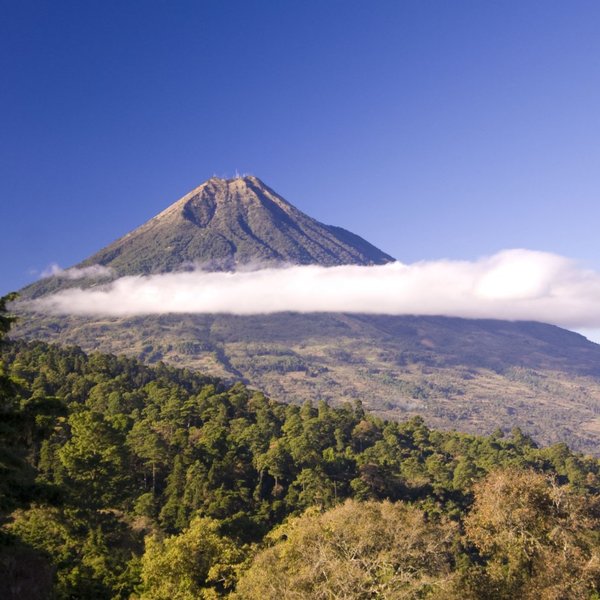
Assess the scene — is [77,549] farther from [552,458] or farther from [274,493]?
[552,458]

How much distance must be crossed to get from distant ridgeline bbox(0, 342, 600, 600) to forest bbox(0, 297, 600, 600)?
0.11 metres

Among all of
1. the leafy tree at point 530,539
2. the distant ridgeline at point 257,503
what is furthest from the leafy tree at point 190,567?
the leafy tree at point 530,539

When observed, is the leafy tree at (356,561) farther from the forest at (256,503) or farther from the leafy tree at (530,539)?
the leafy tree at (530,539)

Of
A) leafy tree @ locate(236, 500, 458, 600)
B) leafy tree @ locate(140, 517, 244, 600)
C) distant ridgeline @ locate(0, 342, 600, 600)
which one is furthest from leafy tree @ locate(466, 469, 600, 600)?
leafy tree @ locate(140, 517, 244, 600)

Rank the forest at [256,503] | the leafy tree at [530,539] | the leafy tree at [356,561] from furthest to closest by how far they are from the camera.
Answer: the leafy tree at [356,561], the forest at [256,503], the leafy tree at [530,539]

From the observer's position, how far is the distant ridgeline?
61.6 feet

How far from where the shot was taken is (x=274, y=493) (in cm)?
5816

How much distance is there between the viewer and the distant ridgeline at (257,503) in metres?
18.8

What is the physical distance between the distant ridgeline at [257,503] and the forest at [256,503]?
107 millimetres

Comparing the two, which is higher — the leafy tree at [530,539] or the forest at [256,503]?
the leafy tree at [530,539]

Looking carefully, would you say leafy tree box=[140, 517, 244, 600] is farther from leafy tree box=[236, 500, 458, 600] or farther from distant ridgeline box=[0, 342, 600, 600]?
leafy tree box=[236, 500, 458, 600]

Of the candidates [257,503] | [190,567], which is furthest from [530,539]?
[257,503]

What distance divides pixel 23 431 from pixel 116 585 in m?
18.4

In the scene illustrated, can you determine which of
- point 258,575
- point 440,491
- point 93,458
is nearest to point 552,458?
point 440,491
